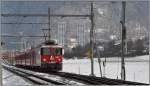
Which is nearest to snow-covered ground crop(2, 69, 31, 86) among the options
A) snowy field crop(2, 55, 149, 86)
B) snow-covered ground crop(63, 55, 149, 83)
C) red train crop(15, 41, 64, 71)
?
snowy field crop(2, 55, 149, 86)

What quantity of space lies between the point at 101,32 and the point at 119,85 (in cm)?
10372

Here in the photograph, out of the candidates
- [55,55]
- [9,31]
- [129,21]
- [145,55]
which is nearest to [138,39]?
[145,55]

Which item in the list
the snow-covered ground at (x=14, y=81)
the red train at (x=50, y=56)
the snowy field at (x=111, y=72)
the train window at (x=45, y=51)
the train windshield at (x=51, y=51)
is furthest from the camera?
the train windshield at (x=51, y=51)

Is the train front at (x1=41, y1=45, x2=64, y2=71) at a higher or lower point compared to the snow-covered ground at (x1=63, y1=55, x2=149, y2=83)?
higher

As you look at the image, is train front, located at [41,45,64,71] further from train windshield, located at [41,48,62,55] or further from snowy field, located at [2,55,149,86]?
snowy field, located at [2,55,149,86]

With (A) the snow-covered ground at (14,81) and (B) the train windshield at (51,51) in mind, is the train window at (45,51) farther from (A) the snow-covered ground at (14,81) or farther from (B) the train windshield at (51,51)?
(A) the snow-covered ground at (14,81)

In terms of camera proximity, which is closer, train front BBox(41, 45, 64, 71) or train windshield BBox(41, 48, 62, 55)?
train front BBox(41, 45, 64, 71)

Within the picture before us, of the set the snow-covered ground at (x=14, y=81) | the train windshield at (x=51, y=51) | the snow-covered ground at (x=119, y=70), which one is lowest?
the snow-covered ground at (x=119, y=70)

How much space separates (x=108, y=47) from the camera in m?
101

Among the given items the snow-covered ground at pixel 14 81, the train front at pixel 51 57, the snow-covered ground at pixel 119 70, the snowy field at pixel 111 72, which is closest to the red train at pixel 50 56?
the train front at pixel 51 57

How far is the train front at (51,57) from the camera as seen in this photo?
39.0m

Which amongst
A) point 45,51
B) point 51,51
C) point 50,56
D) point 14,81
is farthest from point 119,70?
point 14,81

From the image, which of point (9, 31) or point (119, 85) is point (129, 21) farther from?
point (119, 85)

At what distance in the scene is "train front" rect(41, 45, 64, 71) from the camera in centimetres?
3900
